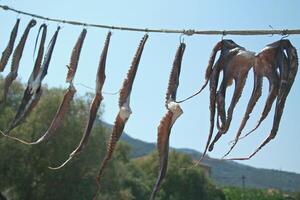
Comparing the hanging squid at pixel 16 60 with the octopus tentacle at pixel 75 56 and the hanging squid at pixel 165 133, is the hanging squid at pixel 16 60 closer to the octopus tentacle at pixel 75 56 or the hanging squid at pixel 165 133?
the octopus tentacle at pixel 75 56

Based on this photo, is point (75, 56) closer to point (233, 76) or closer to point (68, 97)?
point (68, 97)

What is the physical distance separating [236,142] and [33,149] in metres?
37.6

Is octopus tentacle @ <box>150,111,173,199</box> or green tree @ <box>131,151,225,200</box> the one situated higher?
green tree @ <box>131,151,225,200</box>

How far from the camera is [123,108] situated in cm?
440

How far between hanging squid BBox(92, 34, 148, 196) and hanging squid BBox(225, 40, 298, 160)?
103 centimetres

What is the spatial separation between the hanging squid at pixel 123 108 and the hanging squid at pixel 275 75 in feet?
3.37

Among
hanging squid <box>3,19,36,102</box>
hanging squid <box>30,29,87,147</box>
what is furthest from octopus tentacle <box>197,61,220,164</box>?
hanging squid <box>3,19,36,102</box>

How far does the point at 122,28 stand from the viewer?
5098mm

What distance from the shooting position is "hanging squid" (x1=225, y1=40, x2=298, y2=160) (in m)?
3.68

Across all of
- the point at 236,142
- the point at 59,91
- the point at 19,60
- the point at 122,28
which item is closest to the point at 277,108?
the point at 236,142

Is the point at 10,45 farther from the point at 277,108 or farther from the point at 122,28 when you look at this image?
the point at 277,108

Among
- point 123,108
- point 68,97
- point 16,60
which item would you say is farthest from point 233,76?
point 16,60

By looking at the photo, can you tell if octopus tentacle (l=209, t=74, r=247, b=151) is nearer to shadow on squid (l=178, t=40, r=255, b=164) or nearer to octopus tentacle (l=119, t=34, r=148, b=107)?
shadow on squid (l=178, t=40, r=255, b=164)

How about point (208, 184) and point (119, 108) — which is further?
point (208, 184)
